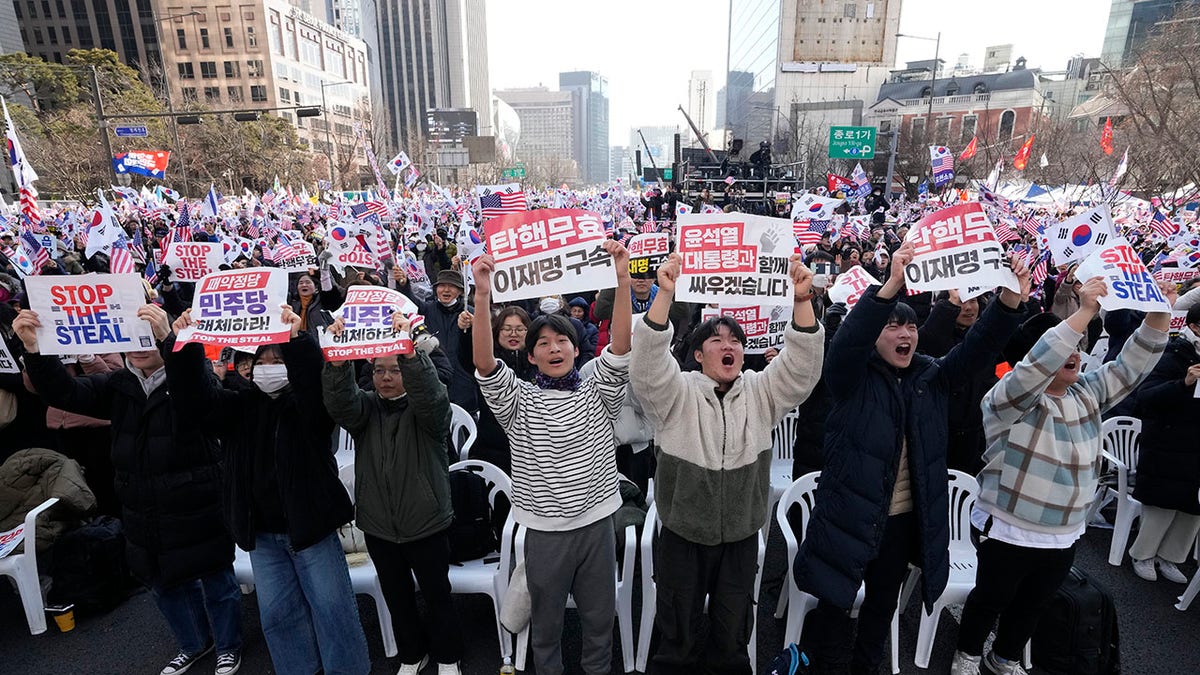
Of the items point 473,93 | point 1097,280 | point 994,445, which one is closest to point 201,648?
point 994,445

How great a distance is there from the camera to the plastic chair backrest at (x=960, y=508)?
132 inches

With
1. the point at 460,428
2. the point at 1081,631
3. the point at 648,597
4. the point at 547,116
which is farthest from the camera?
the point at 547,116

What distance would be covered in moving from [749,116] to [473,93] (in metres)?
72.9

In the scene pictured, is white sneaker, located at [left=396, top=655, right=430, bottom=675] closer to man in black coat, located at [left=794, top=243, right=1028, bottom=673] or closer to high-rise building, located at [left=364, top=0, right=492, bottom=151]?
man in black coat, located at [left=794, top=243, right=1028, bottom=673]

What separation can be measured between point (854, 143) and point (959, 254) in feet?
70.3

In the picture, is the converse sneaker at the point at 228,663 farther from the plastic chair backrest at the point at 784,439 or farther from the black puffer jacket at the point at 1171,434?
the black puffer jacket at the point at 1171,434

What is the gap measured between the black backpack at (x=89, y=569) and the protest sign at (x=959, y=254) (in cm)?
482

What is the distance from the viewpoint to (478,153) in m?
55.8

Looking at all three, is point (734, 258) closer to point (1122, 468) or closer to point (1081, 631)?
point (1081, 631)

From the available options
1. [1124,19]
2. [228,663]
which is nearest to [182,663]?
[228,663]

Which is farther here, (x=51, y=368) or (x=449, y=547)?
(x=449, y=547)

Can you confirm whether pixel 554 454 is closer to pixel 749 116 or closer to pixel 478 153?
pixel 478 153

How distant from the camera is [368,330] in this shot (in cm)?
259

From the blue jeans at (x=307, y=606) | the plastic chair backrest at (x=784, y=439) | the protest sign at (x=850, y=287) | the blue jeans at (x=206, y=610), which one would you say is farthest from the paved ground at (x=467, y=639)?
the protest sign at (x=850, y=287)
